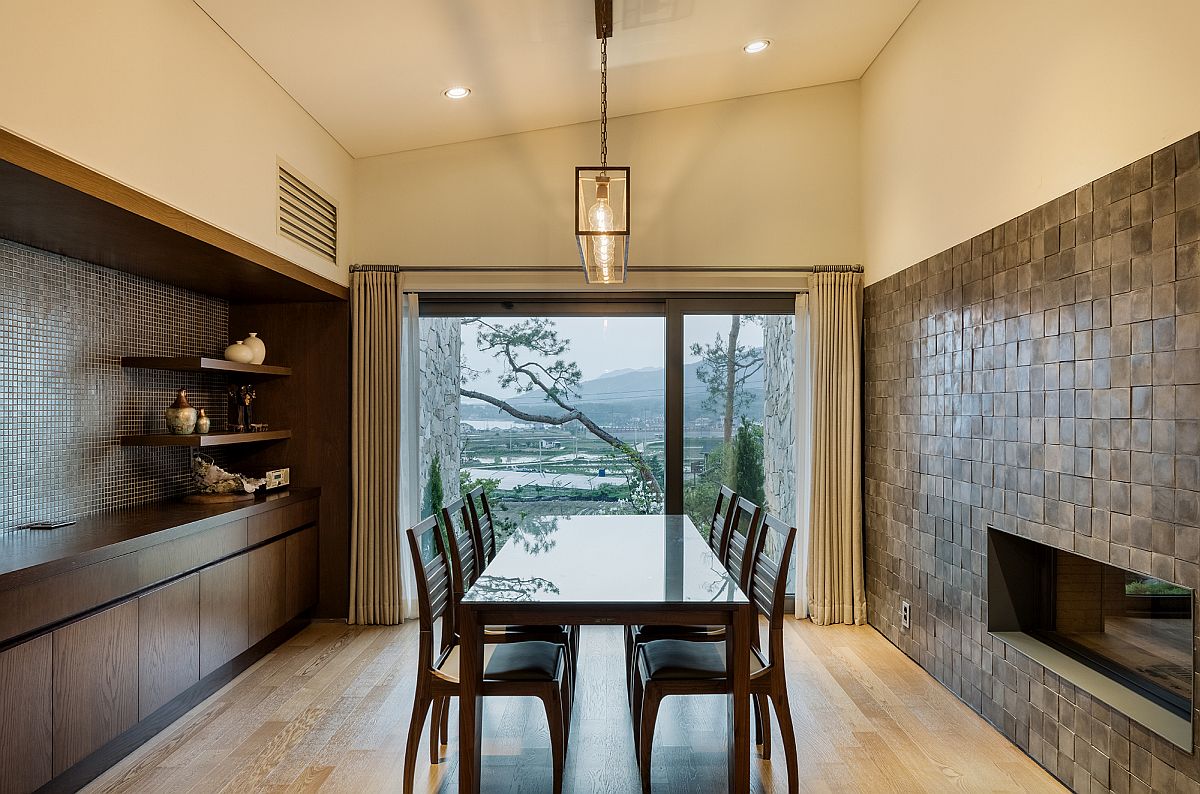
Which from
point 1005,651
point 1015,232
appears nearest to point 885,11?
point 1015,232

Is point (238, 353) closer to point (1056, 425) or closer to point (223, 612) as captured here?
point (223, 612)

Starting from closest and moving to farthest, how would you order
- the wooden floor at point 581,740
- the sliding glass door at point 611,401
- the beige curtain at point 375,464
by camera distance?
the wooden floor at point 581,740
the beige curtain at point 375,464
the sliding glass door at point 611,401

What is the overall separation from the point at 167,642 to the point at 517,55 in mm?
3011

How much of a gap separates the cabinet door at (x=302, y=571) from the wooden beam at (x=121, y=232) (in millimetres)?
1417

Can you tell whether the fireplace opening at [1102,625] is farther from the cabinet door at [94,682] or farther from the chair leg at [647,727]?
the cabinet door at [94,682]

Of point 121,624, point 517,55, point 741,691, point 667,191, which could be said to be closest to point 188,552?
point 121,624

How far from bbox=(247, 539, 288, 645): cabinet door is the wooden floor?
0.20 m

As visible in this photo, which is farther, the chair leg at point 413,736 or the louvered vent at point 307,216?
the louvered vent at point 307,216

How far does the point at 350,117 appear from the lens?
421 cm

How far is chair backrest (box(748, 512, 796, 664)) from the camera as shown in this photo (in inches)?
97.1

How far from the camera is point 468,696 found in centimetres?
236

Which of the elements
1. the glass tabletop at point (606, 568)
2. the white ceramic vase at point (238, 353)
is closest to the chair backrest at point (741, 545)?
the glass tabletop at point (606, 568)

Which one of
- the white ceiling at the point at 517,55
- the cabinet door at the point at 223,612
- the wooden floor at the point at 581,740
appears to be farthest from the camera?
the cabinet door at the point at 223,612

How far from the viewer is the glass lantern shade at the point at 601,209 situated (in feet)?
9.21
